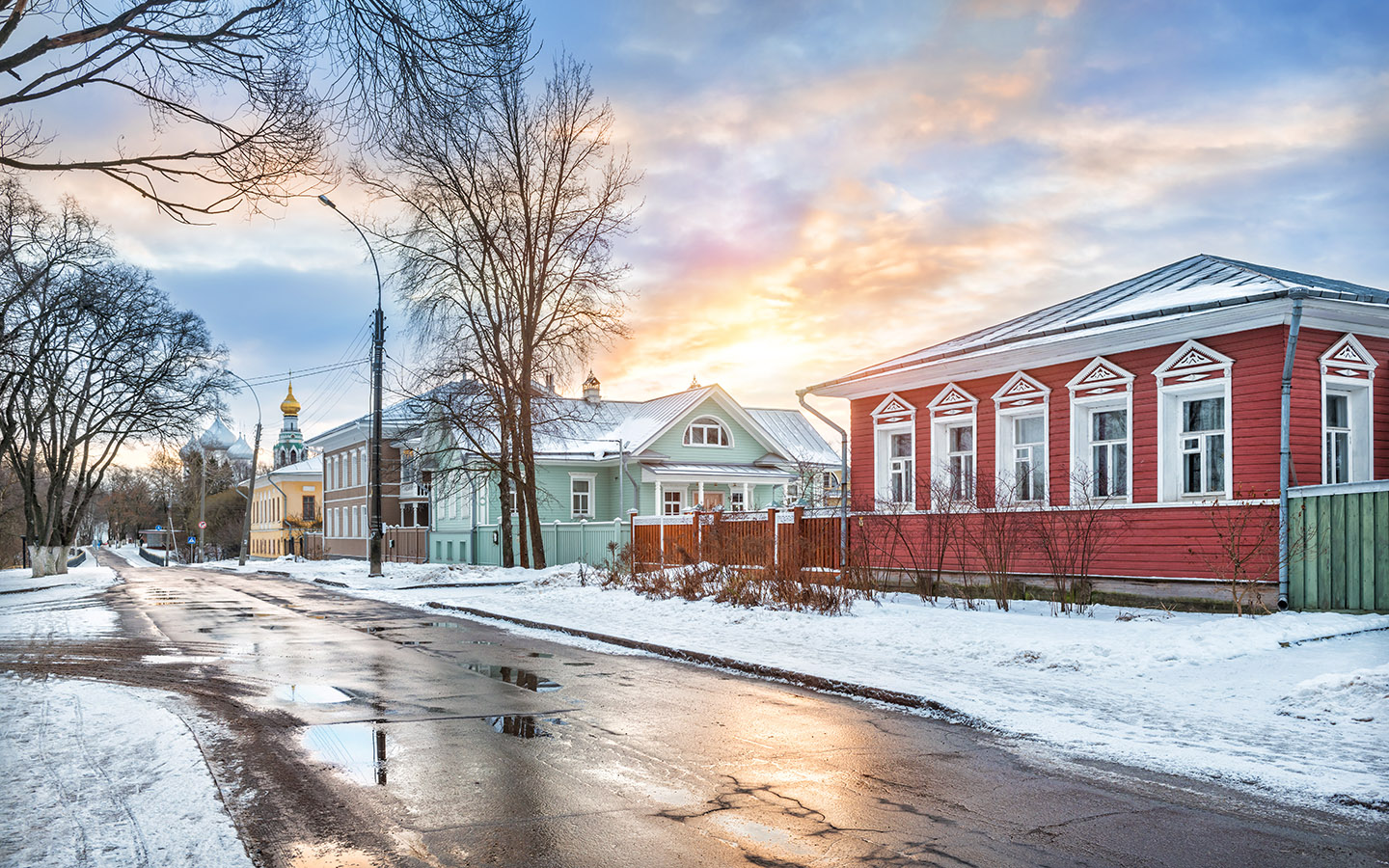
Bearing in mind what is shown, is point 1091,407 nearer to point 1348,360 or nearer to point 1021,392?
point 1021,392

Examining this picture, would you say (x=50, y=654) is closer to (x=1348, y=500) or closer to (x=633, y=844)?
(x=633, y=844)

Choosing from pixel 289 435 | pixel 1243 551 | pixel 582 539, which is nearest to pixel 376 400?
pixel 582 539

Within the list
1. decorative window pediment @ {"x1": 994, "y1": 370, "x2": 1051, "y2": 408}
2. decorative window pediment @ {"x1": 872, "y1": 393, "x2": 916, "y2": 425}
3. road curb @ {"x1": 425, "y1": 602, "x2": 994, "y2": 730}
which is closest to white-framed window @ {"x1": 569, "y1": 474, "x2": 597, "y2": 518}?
decorative window pediment @ {"x1": 872, "y1": 393, "x2": 916, "y2": 425}

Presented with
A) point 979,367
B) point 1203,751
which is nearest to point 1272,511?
point 979,367

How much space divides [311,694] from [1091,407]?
13.8 meters

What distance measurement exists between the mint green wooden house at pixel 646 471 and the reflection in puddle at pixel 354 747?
29019 millimetres

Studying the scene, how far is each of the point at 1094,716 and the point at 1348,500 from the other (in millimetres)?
6956

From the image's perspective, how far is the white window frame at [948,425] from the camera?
66.9 ft

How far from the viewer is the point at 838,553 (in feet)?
71.4

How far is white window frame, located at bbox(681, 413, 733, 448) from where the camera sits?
1647 inches

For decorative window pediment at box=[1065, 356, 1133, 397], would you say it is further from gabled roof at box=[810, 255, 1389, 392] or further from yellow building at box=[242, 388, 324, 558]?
yellow building at box=[242, 388, 324, 558]

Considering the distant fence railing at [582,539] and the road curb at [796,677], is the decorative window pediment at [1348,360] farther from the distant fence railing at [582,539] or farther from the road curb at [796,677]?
the distant fence railing at [582,539]

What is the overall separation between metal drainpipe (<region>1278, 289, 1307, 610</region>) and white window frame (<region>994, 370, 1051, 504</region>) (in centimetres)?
456

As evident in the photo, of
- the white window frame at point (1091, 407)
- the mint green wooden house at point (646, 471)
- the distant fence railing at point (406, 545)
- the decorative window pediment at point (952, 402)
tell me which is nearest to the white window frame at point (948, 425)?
the decorative window pediment at point (952, 402)
